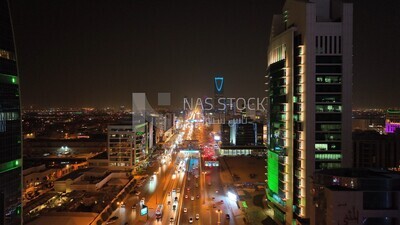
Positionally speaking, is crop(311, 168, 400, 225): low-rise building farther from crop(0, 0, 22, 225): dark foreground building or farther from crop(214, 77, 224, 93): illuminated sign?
crop(214, 77, 224, 93): illuminated sign

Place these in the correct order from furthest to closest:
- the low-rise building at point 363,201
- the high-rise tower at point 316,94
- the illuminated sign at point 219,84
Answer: the illuminated sign at point 219,84
the high-rise tower at point 316,94
the low-rise building at point 363,201

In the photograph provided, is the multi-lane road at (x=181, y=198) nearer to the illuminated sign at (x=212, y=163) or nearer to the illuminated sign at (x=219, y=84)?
the illuminated sign at (x=212, y=163)

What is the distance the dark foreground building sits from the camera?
38.5 ft

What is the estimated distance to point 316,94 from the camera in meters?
15.2

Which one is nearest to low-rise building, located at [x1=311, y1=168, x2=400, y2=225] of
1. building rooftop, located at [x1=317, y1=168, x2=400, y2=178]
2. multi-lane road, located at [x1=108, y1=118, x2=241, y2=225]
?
building rooftop, located at [x1=317, y1=168, x2=400, y2=178]

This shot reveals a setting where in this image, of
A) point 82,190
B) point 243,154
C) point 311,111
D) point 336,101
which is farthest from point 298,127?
point 243,154

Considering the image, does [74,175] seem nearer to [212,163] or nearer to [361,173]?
[212,163]

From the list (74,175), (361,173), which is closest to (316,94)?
(361,173)

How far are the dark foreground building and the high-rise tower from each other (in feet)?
39.2

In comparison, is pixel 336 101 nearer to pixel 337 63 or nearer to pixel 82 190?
pixel 337 63

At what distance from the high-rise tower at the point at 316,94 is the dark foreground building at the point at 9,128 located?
11955 millimetres

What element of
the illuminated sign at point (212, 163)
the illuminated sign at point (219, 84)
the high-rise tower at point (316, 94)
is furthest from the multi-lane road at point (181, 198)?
the illuminated sign at point (219, 84)

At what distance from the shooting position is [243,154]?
42156 millimetres

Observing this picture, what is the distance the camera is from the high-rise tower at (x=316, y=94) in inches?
593
